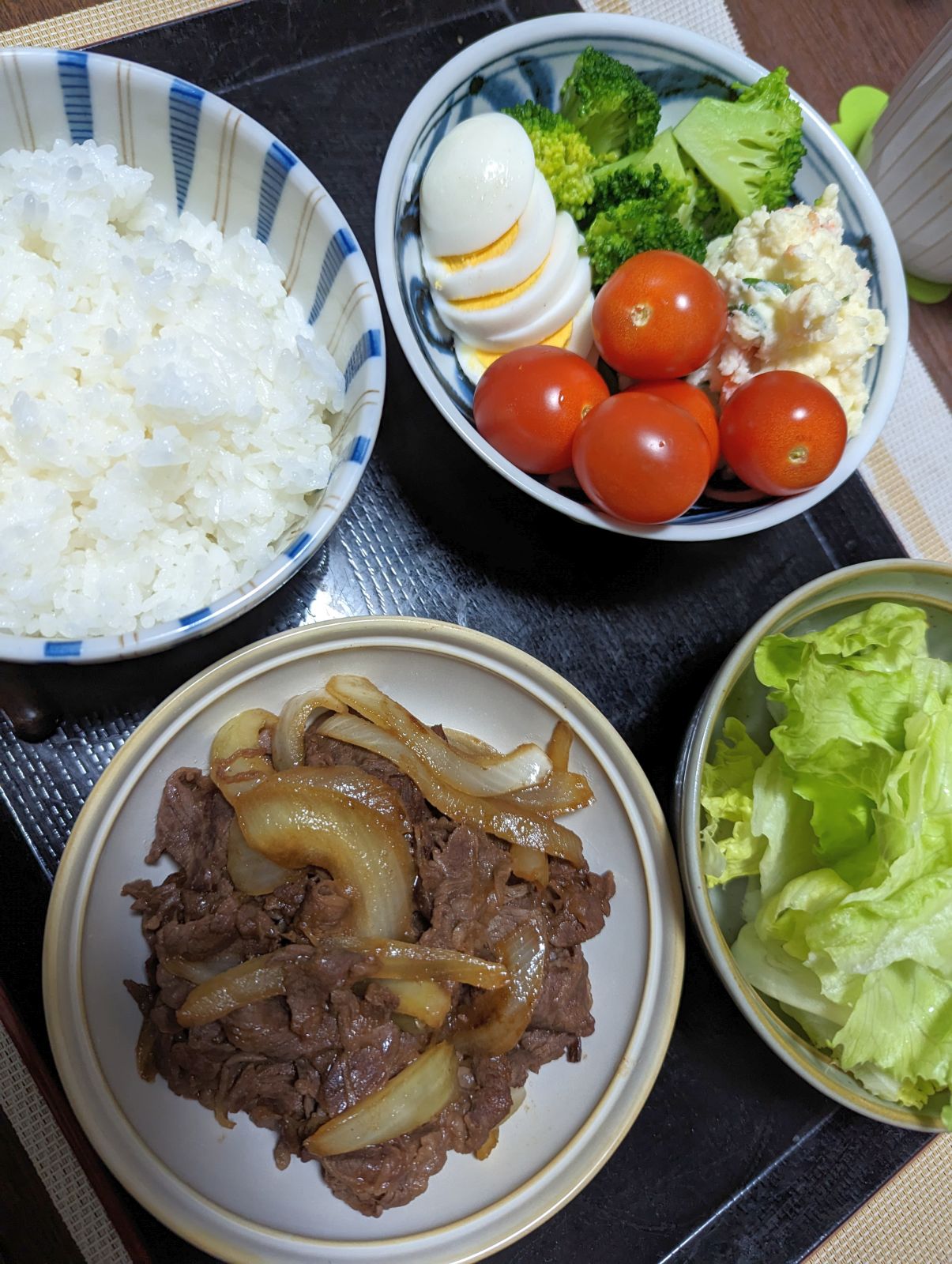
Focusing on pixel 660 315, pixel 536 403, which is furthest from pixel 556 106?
pixel 536 403

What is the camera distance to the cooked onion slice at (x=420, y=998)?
1521 mm

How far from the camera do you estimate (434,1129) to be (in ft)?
5.16

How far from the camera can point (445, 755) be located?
1674 millimetres

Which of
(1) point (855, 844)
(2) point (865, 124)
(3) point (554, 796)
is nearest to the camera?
(1) point (855, 844)

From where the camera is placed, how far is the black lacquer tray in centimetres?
172

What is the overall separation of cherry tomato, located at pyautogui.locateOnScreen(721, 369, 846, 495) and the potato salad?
8 centimetres

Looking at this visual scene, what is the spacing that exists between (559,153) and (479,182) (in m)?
0.22

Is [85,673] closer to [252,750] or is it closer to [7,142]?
[252,750]

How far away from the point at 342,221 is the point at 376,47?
655 mm

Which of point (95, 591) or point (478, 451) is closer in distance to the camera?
point (95, 591)

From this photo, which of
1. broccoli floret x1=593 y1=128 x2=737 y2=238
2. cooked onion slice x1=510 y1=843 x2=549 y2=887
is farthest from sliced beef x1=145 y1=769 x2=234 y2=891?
broccoli floret x1=593 y1=128 x2=737 y2=238

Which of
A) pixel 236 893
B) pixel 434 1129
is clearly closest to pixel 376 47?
pixel 236 893

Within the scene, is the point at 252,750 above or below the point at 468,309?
below

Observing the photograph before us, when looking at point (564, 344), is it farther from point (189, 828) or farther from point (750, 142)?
point (189, 828)
